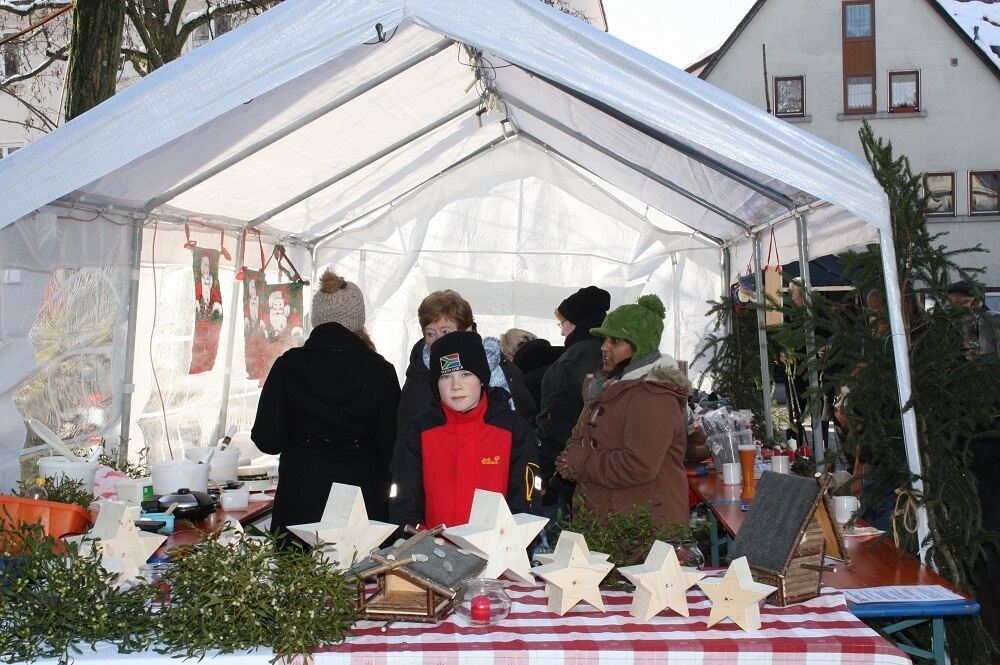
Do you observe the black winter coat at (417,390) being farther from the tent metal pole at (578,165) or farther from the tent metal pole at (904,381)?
the tent metal pole at (578,165)

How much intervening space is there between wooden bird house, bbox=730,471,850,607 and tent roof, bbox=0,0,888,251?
97 centimetres

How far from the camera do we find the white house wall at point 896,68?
72.2 feet

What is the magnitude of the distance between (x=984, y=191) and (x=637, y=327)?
20.8m

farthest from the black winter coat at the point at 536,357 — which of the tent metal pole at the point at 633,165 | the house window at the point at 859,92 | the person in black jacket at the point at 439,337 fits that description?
the house window at the point at 859,92

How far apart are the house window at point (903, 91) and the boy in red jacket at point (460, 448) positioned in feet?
71.7

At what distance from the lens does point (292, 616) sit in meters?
Result: 2.14

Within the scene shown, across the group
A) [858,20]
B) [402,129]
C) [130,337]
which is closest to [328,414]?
[130,337]

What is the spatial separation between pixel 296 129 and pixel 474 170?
337 cm

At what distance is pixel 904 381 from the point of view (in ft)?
10.5

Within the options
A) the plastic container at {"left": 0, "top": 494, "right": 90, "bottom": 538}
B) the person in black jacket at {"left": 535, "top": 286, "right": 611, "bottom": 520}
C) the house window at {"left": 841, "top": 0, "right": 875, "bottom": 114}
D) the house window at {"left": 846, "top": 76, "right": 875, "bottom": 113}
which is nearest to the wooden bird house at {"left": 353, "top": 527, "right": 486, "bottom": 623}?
the plastic container at {"left": 0, "top": 494, "right": 90, "bottom": 538}

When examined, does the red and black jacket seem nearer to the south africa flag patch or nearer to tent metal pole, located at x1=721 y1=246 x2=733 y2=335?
the south africa flag patch

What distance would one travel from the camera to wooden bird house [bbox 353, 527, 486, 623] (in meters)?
2.29

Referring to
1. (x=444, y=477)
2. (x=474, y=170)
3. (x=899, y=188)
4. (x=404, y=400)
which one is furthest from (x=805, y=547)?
(x=474, y=170)

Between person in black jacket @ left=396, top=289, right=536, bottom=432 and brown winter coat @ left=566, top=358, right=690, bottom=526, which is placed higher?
person in black jacket @ left=396, top=289, right=536, bottom=432
